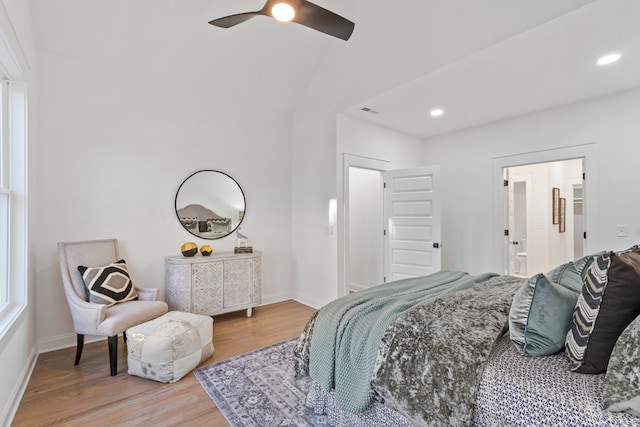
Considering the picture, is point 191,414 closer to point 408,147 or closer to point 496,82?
point 496,82

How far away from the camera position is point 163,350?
2.37m

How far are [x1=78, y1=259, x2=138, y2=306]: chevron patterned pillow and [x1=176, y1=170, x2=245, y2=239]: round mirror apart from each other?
998mm

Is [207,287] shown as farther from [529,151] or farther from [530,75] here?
[529,151]

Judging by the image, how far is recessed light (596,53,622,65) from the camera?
8.72 ft

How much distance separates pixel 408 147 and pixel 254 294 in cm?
327

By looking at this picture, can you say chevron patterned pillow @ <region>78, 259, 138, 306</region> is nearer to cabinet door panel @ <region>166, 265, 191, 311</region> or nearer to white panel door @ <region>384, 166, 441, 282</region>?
cabinet door panel @ <region>166, 265, 191, 311</region>

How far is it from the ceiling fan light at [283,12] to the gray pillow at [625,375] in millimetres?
2357

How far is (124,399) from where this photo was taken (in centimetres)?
218

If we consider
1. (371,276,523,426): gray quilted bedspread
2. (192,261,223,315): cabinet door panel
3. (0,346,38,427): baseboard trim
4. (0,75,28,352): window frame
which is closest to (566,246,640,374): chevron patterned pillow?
(371,276,523,426): gray quilted bedspread

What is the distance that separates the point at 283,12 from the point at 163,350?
259cm

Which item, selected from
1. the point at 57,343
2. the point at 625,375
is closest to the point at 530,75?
the point at 625,375

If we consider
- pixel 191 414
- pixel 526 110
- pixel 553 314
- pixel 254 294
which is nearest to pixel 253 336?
pixel 254 294

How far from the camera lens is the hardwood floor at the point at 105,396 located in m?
1.97

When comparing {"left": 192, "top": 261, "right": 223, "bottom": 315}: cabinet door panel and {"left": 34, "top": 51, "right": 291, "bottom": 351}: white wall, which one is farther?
{"left": 192, "top": 261, "right": 223, "bottom": 315}: cabinet door panel
